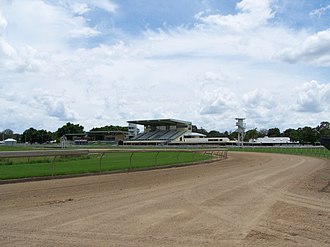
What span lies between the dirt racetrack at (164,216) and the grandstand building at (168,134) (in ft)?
365

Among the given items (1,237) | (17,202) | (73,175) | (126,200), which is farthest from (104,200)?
(73,175)

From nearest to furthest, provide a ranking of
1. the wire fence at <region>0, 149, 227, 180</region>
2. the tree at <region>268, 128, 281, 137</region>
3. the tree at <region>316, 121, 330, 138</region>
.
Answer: the wire fence at <region>0, 149, 227, 180</region>, the tree at <region>316, 121, 330, 138</region>, the tree at <region>268, 128, 281, 137</region>

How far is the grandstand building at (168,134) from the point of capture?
13062cm

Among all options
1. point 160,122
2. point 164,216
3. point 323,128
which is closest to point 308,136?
point 323,128

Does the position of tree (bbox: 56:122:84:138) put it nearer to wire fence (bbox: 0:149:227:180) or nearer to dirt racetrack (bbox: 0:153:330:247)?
wire fence (bbox: 0:149:227:180)

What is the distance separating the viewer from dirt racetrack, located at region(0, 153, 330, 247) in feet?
24.9

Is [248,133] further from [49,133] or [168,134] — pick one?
[49,133]

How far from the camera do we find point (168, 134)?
13675 centimetres

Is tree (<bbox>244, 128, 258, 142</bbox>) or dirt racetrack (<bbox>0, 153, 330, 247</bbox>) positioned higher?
tree (<bbox>244, 128, 258, 142</bbox>)

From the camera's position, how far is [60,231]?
26.9 ft

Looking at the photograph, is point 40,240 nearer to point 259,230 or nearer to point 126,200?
point 259,230

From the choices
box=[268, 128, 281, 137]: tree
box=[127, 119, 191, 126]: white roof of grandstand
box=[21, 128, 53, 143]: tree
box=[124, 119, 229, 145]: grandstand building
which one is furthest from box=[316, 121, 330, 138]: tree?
box=[21, 128, 53, 143]: tree

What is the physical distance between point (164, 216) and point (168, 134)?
416 feet

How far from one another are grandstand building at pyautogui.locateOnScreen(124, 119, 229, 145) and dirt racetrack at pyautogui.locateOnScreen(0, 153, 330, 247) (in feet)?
365
